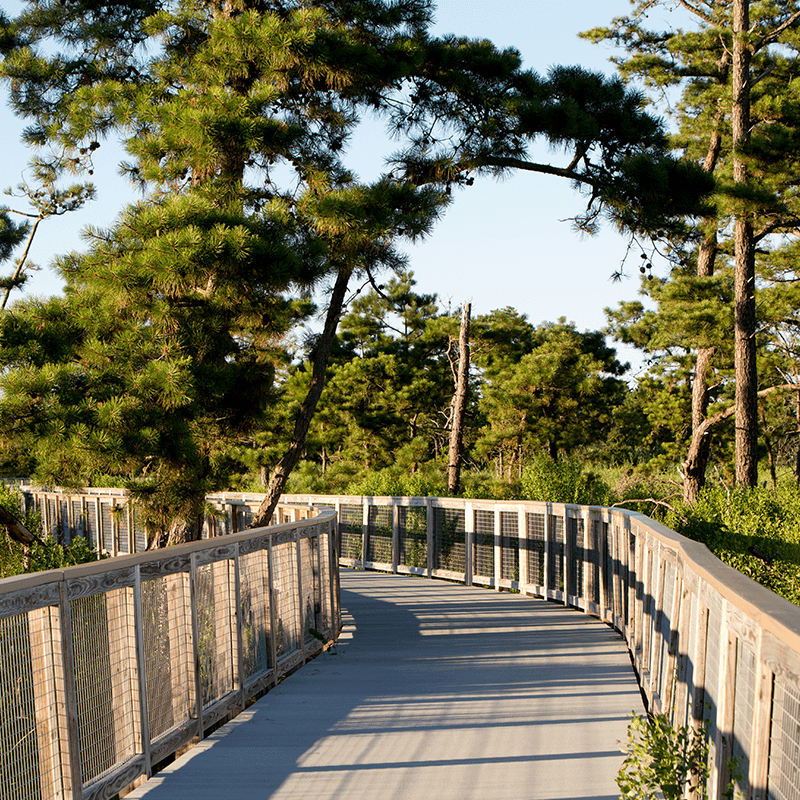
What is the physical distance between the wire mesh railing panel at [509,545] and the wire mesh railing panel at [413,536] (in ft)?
5.65

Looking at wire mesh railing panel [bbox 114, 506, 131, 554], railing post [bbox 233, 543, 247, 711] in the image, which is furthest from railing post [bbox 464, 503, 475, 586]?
railing post [bbox 233, 543, 247, 711]

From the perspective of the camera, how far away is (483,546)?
11.9 meters

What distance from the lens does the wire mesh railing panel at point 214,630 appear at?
5258 millimetres

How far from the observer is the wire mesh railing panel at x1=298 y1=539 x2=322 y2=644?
7.33m

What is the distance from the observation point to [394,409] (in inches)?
1149

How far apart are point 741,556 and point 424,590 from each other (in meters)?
4.38

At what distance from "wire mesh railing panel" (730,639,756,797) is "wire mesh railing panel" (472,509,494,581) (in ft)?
28.9

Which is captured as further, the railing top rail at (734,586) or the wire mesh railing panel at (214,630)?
the wire mesh railing panel at (214,630)

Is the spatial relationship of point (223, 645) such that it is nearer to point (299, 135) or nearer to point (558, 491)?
point (299, 135)

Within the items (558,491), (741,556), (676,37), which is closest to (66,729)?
(741,556)

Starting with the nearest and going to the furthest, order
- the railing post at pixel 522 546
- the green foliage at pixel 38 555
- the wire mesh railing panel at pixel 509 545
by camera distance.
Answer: the green foliage at pixel 38 555, the railing post at pixel 522 546, the wire mesh railing panel at pixel 509 545

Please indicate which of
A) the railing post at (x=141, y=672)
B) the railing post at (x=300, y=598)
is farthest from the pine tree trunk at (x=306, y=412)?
the railing post at (x=141, y=672)

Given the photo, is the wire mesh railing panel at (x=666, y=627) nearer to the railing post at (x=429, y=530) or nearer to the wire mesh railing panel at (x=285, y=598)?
the wire mesh railing panel at (x=285, y=598)

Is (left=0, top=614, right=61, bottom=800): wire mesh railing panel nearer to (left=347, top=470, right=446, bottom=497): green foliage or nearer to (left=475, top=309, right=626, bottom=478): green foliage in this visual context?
(left=347, top=470, right=446, bottom=497): green foliage
